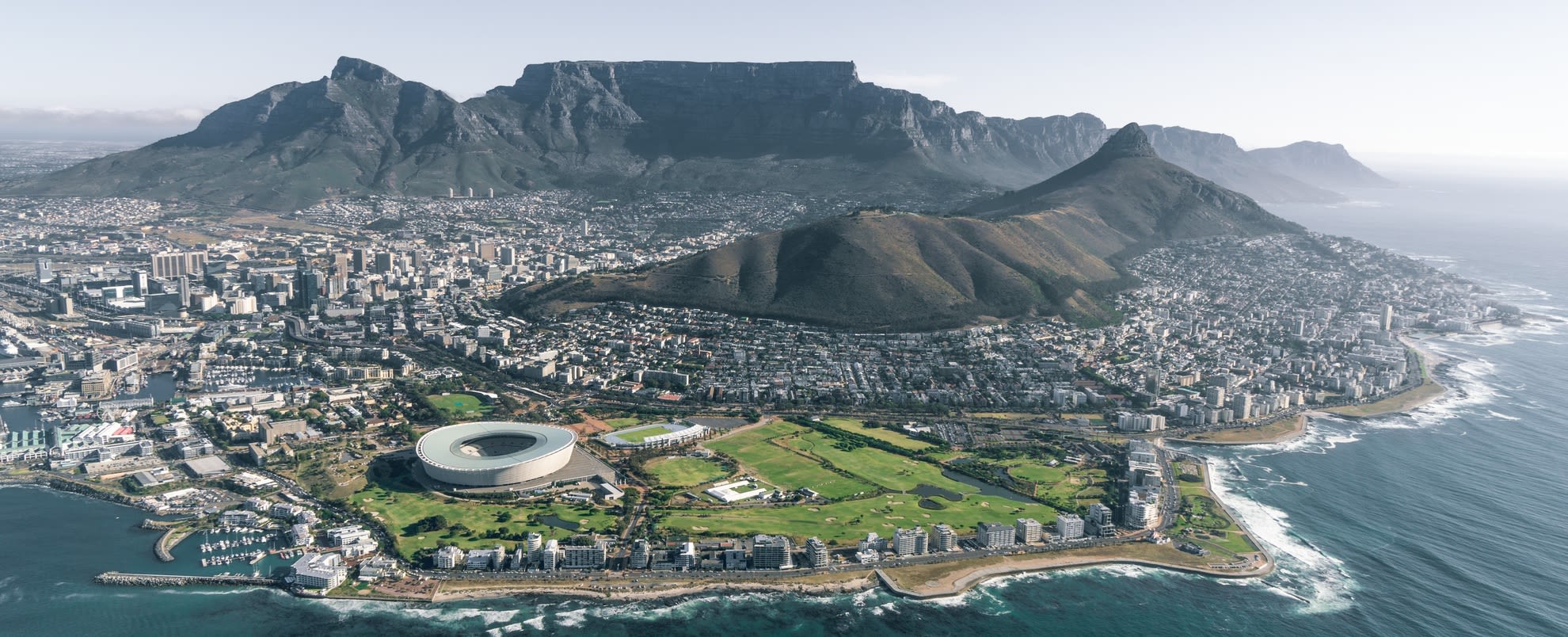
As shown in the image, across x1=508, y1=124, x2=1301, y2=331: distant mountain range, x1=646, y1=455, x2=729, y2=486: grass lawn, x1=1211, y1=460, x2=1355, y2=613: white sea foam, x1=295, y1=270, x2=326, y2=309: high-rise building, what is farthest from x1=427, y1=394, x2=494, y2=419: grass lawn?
x1=1211, y1=460, x2=1355, y2=613: white sea foam

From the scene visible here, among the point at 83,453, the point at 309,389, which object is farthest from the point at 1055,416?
the point at 83,453

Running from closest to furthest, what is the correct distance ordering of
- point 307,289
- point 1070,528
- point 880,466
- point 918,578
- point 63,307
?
point 918,578, point 1070,528, point 880,466, point 63,307, point 307,289

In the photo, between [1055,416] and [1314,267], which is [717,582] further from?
[1314,267]

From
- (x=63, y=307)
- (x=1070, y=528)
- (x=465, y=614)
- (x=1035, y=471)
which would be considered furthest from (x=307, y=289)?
(x=1070, y=528)

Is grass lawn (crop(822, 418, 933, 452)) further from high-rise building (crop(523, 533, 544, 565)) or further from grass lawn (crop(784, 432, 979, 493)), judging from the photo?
high-rise building (crop(523, 533, 544, 565))

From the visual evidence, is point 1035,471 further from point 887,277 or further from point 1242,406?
point 887,277

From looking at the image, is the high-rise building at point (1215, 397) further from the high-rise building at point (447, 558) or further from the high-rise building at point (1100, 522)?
the high-rise building at point (447, 558)

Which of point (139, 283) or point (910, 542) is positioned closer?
point (910, 542)

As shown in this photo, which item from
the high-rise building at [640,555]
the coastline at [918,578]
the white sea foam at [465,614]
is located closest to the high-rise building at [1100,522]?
the coastline at [918,578]
